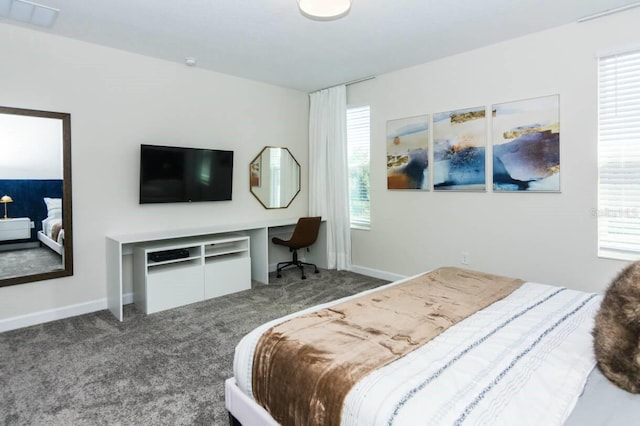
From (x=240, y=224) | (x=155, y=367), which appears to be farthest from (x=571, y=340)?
(x=240, y=224)

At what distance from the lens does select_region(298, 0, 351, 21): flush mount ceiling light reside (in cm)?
236

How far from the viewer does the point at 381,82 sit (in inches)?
181

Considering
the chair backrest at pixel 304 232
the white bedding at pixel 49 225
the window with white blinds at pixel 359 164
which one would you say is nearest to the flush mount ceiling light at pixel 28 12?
the white bedding at pixel 49 225

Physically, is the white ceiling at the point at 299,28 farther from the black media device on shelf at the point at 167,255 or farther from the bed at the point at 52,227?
the black media device on shelf at the point at 167,255

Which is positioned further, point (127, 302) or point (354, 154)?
point (354, 154)

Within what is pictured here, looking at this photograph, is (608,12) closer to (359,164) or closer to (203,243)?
(359,164)

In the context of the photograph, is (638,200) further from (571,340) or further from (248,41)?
(248,41)

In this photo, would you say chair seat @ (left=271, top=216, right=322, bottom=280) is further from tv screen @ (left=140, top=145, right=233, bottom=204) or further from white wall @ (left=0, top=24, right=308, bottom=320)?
tv screen @ (left=140, top=145, right=233, bottom=204)

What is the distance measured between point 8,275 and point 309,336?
3.18 meters

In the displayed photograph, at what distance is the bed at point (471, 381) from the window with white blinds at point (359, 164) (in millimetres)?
3187

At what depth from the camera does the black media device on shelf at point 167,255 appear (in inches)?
142

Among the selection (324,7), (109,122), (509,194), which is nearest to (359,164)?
(509,194)

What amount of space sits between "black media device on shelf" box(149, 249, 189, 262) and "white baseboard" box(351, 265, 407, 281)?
2.30 m

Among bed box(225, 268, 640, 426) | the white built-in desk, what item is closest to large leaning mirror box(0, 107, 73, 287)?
the white built-in desk
